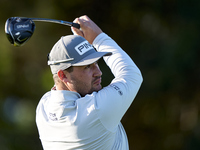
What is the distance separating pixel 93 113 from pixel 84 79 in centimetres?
21

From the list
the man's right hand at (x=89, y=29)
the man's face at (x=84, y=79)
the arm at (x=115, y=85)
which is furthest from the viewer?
the man's right hand at (x=89, y=29)

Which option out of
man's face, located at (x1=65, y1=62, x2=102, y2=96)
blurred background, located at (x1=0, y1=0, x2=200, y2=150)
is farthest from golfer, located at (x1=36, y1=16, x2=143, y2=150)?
blurred background, located at (x1=0, y1=0, x2=200, y2=150)

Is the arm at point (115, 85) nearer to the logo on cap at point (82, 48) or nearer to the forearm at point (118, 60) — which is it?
the forearm at point (118, 60)

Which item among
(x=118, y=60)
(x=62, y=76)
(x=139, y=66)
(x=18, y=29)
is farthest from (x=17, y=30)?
(x=139, y=66)

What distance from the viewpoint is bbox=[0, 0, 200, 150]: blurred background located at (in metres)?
6.45

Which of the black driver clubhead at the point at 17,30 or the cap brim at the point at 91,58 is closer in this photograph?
the cap brim at the point at 91,58

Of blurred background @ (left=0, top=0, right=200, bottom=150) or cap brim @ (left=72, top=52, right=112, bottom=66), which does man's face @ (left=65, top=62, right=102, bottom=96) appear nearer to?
cap brim @ (left=72, top=52, right=112, bottom=66)

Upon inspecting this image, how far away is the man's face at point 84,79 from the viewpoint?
2.04 metres

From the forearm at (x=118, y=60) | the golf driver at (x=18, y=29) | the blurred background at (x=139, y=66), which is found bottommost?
the blurred background at (x=139, y=66)

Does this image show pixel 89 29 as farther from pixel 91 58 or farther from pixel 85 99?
pixel 85 99

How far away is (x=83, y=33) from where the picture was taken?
7.62 feet

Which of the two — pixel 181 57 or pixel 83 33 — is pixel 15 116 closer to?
pixel 181 57

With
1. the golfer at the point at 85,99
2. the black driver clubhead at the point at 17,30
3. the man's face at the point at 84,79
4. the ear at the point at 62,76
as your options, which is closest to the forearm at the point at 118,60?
the golfer at the point at 85,99

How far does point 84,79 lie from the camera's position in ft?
6.70
